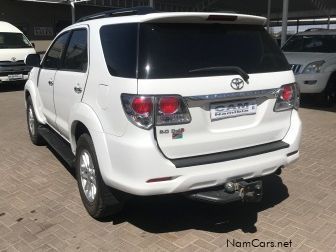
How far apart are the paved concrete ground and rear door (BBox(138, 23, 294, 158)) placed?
71 centimetres

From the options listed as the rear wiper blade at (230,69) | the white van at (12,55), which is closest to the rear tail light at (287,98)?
the rear wiper blade at (230,69)

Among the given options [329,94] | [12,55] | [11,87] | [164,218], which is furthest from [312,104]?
[11,87]

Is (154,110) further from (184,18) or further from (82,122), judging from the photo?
(82,122)

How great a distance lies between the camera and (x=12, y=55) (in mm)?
12836

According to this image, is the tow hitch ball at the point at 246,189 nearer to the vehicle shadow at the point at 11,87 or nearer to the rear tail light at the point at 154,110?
the rear tail light at the point at 154,110

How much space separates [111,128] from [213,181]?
879 millimetres

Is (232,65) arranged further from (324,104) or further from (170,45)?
(324,104)

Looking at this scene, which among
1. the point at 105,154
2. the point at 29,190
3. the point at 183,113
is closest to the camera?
the point at 183,113

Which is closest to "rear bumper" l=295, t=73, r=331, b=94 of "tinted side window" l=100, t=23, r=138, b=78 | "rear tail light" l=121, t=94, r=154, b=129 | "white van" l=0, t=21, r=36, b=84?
"tinted side window" l=100, t=23, r=138, b=78

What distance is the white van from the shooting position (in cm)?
1262

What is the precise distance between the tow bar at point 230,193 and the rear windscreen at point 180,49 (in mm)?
888

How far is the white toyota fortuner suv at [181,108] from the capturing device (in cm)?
309

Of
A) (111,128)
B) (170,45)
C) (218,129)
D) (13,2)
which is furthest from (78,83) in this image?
(13,2)

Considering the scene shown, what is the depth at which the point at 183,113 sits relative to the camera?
3117 mm
